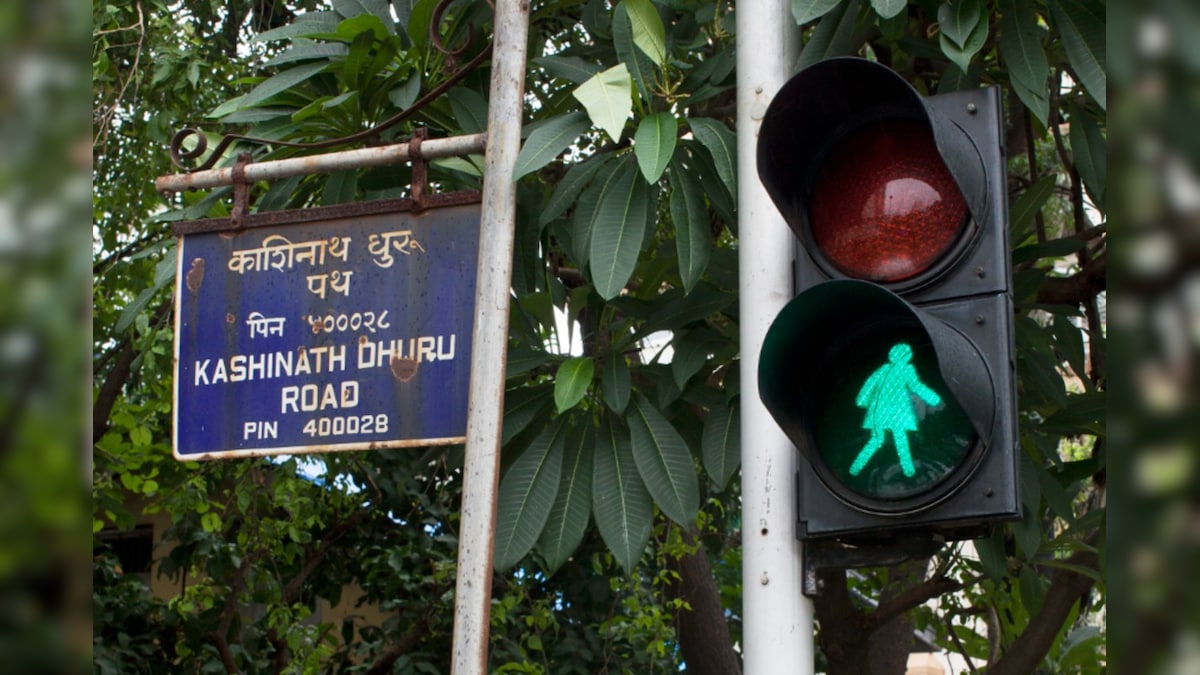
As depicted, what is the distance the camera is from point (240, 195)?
3.32m

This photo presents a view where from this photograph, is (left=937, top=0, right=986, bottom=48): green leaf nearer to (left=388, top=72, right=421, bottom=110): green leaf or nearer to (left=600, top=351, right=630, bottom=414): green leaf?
(left=600, top=351, right=630, bottom=414): green leaf

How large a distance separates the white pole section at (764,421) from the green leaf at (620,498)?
1.08 m

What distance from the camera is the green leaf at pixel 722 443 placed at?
3.90 m

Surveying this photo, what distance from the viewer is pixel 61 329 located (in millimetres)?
446

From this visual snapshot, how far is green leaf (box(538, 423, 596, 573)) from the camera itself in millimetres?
3816

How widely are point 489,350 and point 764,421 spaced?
55 cm

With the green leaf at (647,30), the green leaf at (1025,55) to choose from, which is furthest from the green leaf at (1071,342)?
the green leaf at (647,30)

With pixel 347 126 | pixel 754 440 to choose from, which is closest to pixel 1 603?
pixel 754 440

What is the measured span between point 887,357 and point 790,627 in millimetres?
508

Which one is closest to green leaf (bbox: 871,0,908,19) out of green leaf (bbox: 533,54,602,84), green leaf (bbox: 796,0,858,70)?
green leaf (bbox: 796,0,858,70)

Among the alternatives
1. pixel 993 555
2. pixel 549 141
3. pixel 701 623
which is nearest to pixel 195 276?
pixel 549 141

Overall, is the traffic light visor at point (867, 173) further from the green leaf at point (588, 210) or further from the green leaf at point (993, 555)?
the green leaf at point (993, 555)

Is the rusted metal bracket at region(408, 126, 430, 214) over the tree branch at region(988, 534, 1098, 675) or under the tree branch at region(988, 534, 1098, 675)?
over

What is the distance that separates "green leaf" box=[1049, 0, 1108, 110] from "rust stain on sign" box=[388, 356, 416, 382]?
77.6 inches
